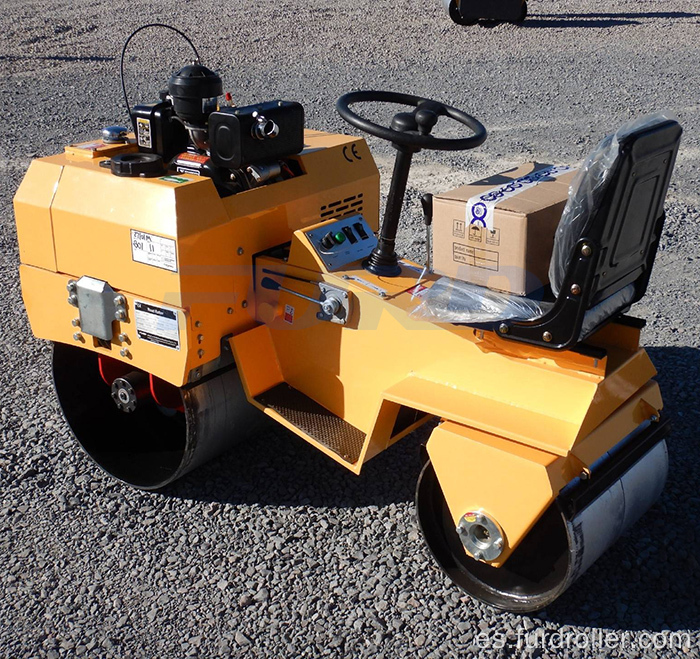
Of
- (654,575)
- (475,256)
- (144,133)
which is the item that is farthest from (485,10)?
(654,575)

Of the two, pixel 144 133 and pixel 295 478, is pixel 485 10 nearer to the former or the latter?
pixel 144 133

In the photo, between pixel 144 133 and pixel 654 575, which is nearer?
pixel 654 575

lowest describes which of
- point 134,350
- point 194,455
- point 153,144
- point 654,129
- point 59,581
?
point 59,581

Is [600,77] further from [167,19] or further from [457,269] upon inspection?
[457,269]

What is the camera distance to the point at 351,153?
11.1ft

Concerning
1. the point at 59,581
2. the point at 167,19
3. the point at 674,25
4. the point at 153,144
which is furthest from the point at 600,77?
the point at 59,581

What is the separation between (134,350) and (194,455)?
0.46 meters

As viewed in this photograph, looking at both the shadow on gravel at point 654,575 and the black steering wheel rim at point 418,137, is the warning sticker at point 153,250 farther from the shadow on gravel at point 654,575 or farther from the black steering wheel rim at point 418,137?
the shadow on gravel at point 654,575

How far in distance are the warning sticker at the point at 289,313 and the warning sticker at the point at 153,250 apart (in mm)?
437

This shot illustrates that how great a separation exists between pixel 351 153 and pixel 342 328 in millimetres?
895

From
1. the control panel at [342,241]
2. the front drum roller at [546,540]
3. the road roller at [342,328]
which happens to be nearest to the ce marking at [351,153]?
the road roller at [342,328]

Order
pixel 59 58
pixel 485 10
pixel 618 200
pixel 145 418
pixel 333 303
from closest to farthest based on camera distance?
1. pixel 618 200
2. pixel 333 303
3. pixel 145 418
4. pixel 59 58
5. pixel 485 10

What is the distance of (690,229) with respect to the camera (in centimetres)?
549

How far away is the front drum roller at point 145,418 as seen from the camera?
10.1ft
